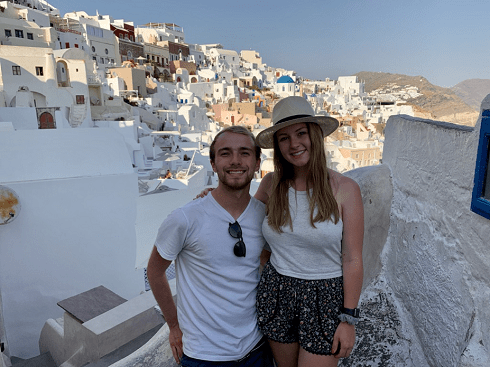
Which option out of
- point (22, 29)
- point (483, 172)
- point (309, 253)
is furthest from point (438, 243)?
point (22, 29)

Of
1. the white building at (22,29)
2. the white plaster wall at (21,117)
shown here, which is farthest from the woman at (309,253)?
the white building at (22,29)

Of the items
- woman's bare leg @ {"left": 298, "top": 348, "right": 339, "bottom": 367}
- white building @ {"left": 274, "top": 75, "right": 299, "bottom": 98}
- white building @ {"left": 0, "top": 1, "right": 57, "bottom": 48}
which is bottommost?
woman's bare leg @ {"left": 298, "top": 348, "right": 339, "bottom": 367}

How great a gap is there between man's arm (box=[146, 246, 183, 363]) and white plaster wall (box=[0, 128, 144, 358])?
4464mm

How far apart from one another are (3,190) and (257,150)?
16.0 ft

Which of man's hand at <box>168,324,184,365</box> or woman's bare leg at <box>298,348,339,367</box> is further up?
woman's bare leg at <box>298,348,339,367</box>

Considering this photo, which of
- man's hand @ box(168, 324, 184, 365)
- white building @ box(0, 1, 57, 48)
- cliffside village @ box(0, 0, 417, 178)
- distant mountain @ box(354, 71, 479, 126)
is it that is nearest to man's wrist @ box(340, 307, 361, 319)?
man's hand @ box(168, 324, 184, 365)

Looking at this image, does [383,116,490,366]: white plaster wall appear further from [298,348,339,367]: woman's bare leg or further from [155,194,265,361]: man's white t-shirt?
[155,194,265,361]: man's white t-shirt

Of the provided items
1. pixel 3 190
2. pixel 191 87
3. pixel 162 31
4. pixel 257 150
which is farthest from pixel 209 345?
pixel 162 31

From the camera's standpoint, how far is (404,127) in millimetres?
1711

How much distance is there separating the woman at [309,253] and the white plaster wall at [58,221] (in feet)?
15.5

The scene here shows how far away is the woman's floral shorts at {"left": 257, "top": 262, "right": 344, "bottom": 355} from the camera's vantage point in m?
1.33

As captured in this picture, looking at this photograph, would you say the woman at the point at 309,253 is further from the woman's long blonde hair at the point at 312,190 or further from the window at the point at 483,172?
the window at the point at 483,172

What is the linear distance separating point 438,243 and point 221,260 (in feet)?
2.63

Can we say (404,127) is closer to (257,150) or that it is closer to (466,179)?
(466,179)
